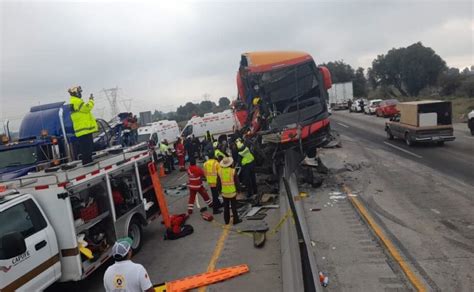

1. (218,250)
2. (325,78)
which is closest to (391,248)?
(218,250)

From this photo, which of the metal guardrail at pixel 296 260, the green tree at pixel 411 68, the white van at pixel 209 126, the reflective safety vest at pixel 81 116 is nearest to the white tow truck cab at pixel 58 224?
the reflective safety vest at pixel 81 116

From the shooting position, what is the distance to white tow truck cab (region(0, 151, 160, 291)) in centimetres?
544

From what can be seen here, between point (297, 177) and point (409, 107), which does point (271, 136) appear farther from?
point (409, 107)

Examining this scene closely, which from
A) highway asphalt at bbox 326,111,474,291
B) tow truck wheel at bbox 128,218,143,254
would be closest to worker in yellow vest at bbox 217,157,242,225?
tow truck wheel at bbox 128,218,143,254

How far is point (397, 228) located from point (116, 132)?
1171cm

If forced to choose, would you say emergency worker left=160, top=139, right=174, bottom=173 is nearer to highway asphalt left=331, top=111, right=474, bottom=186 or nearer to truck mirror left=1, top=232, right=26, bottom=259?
highway asphalt left=331, top=111, right=474, bottom=186

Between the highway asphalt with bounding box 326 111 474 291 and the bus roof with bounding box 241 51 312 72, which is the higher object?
the bus roof with bounding box 241 51 312 72

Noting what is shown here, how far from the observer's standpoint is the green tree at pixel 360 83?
82.9m

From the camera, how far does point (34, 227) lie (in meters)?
5.88

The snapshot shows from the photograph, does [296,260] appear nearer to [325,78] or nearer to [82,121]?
[82,121]

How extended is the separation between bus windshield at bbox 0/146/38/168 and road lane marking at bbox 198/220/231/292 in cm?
559

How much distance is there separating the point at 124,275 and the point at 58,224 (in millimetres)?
2657

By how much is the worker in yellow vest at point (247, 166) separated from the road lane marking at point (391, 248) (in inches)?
113

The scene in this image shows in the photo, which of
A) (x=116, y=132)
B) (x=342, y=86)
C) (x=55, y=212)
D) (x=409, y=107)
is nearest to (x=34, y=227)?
(x=55, y=212)
